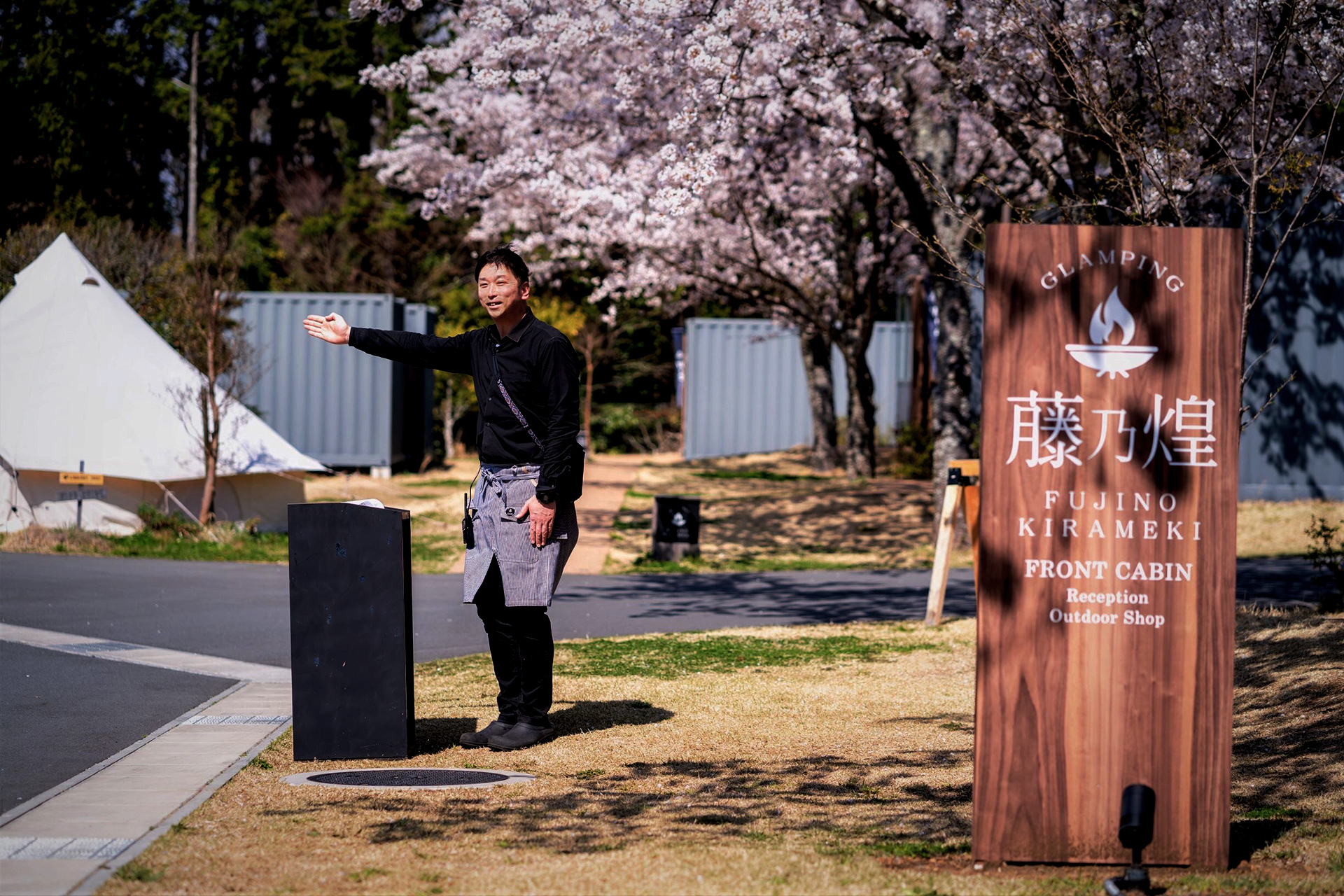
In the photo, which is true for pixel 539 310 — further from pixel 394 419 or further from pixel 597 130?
pixel 597 130

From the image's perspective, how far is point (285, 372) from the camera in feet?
79.5

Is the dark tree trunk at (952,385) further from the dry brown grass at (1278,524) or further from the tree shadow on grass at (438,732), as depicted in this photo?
the tree shadow on grass at (438,732)

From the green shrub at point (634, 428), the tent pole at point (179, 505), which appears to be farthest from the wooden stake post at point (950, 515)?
the green shrub at point (634, 428)

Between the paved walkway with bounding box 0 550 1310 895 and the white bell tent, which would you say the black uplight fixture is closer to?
the paved walkway with bounding box 0 550 1310 895

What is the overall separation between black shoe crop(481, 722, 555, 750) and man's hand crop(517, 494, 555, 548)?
83cm

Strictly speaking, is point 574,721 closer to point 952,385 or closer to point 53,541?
point 53,541

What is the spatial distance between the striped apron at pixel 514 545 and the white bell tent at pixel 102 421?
962 centimetres

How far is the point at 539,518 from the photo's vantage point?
565 cm

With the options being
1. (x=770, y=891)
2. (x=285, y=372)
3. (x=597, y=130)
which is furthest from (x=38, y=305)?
(x=770, y=891)

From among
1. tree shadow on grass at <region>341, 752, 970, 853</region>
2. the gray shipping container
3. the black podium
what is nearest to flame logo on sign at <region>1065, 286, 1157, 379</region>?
tree shadow on grass at <region>341, 752, 970, 853</region>

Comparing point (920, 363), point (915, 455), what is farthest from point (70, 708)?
point (920, 363)

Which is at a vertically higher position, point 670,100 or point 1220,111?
point 670,100

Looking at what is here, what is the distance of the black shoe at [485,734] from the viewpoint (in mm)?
5914

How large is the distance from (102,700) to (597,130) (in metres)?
10.7
